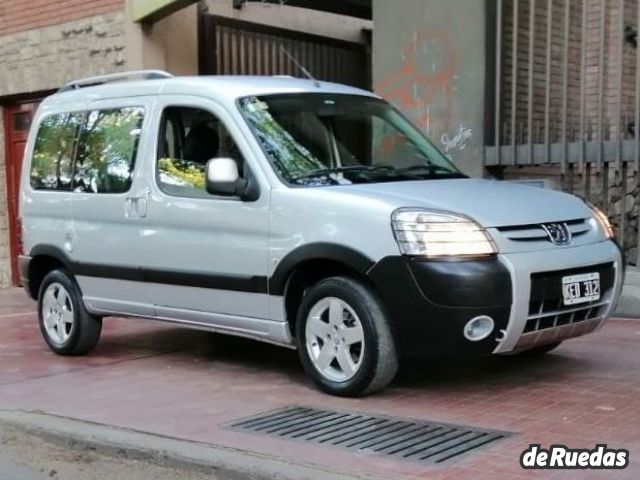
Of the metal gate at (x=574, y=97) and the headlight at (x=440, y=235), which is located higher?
the metal gate at (x=574, y=97)

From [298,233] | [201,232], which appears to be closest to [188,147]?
[201,232]

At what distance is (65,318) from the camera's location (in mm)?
7602

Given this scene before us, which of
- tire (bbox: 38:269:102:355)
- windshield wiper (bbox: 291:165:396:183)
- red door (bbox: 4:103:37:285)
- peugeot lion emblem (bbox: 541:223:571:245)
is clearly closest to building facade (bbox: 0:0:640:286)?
red door (bbox: 4:103:37:285)

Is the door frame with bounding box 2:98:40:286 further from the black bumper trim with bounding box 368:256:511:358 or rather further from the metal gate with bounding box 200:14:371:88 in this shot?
the black bumper trim with bounding box 368:256:511:358

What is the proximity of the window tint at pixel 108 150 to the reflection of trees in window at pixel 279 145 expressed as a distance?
1148 mm

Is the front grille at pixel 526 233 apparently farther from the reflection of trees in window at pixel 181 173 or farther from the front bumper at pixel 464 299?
the reflection of trees in window at pixel 181 173

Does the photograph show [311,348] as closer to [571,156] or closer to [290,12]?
[571,156]

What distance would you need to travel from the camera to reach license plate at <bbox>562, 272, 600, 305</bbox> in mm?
5398

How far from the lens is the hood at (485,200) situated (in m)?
5.31

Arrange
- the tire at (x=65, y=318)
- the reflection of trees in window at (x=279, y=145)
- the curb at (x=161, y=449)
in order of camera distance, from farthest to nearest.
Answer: the tire at (x=65, y=318)
the reflection of trees in window at (x=279, y=145)
the curb at (x=161, y=449)

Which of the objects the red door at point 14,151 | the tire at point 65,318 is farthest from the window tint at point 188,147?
the red door at point 14,151

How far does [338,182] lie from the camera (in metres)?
5.84

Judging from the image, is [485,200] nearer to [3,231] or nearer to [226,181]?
[226,181]

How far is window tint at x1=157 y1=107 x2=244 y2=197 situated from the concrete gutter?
4124 mm
